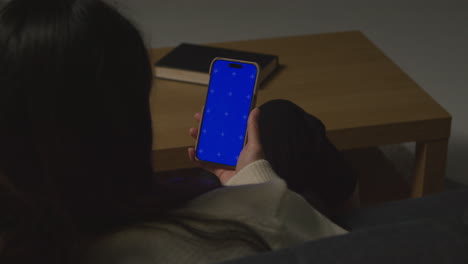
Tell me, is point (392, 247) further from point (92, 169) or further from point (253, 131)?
point (253, 131)

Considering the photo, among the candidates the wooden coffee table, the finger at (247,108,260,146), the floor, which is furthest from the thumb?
the floor

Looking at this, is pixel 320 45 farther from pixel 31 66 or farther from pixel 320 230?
pixel 31 66

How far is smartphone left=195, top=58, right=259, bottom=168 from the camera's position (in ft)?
3.77

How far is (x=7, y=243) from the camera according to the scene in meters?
0.59

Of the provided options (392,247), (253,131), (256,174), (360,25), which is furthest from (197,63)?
(360,25)

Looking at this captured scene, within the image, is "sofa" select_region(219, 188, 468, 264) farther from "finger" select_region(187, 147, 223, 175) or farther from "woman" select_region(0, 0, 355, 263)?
"finger" select_region(187, 147, 223, 175)

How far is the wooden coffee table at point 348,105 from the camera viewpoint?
1.29m

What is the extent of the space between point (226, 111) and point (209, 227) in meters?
0.55

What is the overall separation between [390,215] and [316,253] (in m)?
0.54

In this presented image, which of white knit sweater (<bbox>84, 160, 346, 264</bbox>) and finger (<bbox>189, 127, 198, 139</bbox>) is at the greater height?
white knit sweater (<bbox>84, 160, 346, 264</bbox>)

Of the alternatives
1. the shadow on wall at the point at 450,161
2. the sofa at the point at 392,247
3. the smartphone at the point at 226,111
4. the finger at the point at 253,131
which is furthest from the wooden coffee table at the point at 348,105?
the sofa at the point at 392,247

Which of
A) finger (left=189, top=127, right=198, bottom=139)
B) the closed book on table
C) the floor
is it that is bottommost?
the floor

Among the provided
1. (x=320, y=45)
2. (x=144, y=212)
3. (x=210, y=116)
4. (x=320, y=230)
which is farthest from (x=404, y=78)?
(x=144, y=212)

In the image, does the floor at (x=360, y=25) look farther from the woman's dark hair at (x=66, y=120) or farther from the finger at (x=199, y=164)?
the woman's dark hair at (x=66, y=120)
